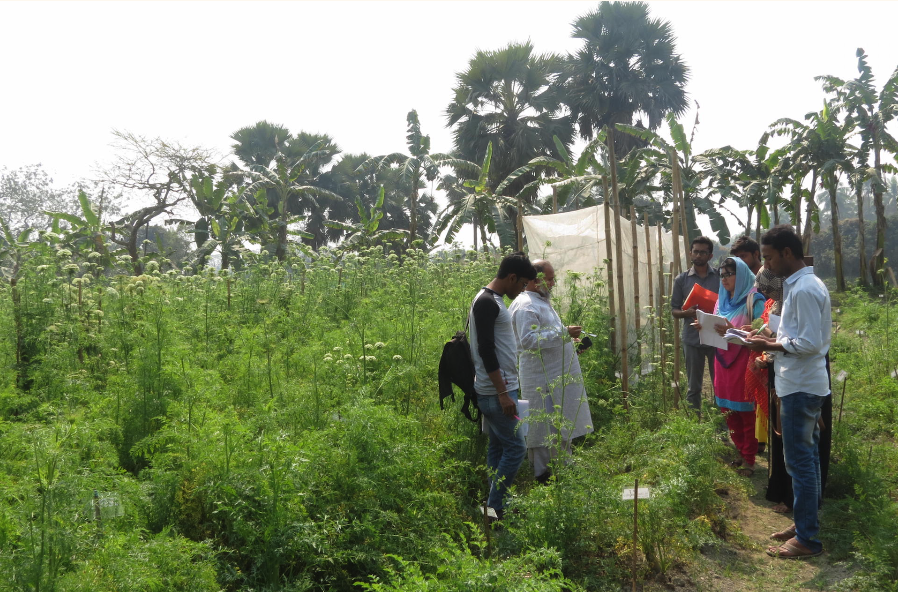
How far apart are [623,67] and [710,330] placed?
23619 millimetres

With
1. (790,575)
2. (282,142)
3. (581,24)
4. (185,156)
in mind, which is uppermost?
(581,24)

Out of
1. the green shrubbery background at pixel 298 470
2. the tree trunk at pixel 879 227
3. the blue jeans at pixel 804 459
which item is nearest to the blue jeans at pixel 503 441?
the green shrubbery background at pixel 298 470

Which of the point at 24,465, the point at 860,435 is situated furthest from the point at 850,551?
the point at 24,465

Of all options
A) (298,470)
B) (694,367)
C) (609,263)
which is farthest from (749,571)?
(609,263)

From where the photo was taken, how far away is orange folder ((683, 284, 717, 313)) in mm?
5688

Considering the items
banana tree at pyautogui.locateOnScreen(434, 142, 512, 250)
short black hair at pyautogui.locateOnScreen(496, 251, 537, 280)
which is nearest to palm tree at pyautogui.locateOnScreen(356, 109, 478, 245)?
banana tree at pyautogui.locateOnScreen(434, 142, 512, 250)

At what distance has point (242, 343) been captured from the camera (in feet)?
18.2

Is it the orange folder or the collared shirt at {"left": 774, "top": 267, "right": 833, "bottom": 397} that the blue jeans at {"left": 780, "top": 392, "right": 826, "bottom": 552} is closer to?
the collared shirt at {"left": 774, "top": 267, "right": 833, "bottom": 397}

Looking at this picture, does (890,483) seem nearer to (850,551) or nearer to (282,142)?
(850,551)

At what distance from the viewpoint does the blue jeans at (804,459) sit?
3646 millimetres

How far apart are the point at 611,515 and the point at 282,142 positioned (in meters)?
29.7

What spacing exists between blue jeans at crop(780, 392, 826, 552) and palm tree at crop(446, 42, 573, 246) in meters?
19.5

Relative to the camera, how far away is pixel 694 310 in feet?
18.7

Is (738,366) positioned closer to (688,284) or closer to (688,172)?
(688,284)
